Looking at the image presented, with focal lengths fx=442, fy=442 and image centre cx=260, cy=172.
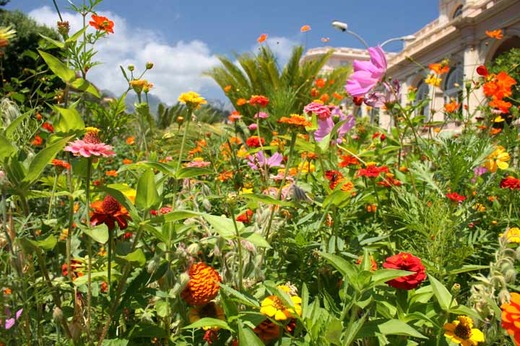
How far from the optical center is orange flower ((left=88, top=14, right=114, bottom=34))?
4.40 ft

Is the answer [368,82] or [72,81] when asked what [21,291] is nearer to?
[72,81]

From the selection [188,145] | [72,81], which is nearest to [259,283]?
[72,81]

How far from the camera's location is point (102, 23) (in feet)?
4.45

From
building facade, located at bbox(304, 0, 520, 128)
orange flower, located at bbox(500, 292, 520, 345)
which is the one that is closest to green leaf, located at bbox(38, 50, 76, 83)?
orange flower, located at bbox(500, 292, 520, 345)

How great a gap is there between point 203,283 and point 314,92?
2523 millimetres

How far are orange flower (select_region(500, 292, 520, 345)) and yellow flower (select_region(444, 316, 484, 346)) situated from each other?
0.57 ft

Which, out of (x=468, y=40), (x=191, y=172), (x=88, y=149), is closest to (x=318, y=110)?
(x=191, y=172)

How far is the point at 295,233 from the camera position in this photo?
134 cm

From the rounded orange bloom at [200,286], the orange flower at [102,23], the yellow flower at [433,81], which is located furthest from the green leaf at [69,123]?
the yellow flower at [433,81]

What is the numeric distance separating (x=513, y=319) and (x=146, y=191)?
73 centimetres

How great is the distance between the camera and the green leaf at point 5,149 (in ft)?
2.62

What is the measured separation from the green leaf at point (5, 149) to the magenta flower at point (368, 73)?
1.08m

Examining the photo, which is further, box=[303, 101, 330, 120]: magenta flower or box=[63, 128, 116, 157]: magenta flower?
box=[303, 101, 330, 120]: magenta flower

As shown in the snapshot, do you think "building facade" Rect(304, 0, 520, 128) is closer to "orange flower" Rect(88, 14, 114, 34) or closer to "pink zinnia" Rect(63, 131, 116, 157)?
"orange flower" Rect(88, 14, 114, 34)
